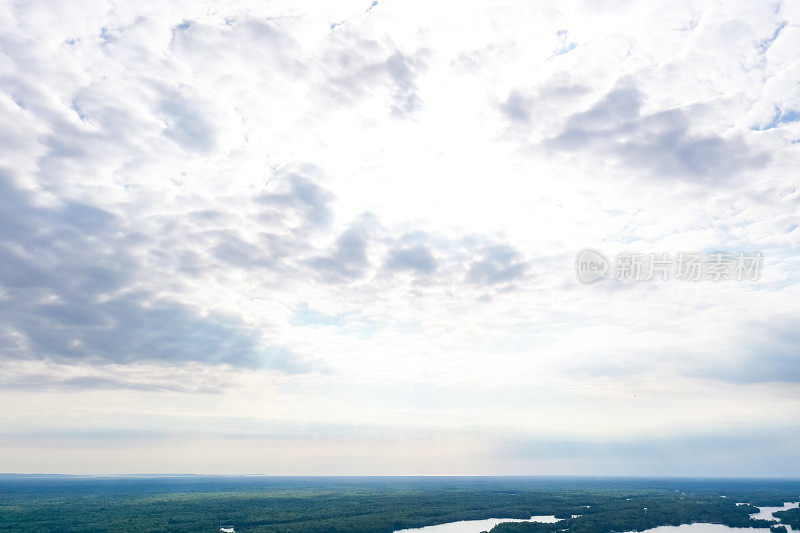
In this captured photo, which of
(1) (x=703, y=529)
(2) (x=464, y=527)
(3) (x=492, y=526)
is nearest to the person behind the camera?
(1) (x=703, y=529)

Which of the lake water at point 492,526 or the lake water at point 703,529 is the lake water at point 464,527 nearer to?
the lake water at point 492,526

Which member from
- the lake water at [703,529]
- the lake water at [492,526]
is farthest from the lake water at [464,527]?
the lake water at [703,529]

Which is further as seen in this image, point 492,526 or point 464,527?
point 464,527

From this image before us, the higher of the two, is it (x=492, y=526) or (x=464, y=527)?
(x=492, y=526)

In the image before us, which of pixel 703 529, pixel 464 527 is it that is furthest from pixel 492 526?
pixel 703 529

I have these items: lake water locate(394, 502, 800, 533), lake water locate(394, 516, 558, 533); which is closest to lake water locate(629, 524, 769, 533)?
lake water locate(394, 502, 800, 533)

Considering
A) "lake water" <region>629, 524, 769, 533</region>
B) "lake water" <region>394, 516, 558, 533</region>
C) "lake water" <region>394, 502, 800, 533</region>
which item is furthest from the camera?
"lake water" <region>394, 516, 558, 533</region>

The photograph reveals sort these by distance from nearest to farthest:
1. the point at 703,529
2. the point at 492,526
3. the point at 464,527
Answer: the point at 703,529 < the point at 492,526 < the point at 464,527

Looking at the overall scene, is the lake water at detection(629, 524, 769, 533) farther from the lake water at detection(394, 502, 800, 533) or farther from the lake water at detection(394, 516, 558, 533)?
the lake water at detection(394, 516, 558, 533)

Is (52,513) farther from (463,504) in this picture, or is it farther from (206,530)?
(463,504)

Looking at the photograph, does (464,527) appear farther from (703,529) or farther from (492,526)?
(703,529)

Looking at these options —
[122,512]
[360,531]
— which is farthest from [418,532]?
[122,512]
